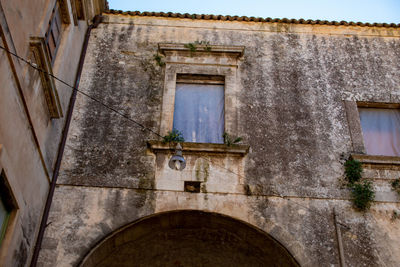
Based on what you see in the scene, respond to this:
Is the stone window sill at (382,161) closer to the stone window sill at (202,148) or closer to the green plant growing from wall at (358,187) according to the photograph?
the green plant growing from wall at (358,187)

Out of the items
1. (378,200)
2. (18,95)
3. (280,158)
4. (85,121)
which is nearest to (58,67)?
(85,121)

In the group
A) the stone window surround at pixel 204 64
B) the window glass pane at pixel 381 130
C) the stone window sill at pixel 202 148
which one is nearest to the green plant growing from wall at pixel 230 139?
the stone window sill at pixel 202 148

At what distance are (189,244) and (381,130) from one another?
4376mm

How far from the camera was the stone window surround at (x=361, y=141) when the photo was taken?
8.59 metres

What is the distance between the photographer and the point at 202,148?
27.9ft

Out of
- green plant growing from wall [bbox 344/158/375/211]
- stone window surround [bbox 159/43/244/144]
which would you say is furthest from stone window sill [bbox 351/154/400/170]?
stone window surround [bbox 159/43/244/144]

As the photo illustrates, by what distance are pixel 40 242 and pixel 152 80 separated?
12.8 feet

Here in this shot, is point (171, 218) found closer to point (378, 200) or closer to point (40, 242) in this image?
point (40, 242)

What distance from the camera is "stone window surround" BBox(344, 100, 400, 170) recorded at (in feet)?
28.2

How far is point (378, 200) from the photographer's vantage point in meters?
8.25

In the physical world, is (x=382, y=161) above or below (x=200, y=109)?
below

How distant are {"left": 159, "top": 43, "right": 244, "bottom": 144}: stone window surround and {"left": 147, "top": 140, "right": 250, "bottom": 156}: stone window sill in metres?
0.98

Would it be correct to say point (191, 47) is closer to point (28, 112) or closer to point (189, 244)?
point (189, 244)

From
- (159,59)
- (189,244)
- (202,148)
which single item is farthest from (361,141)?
(159,59)
